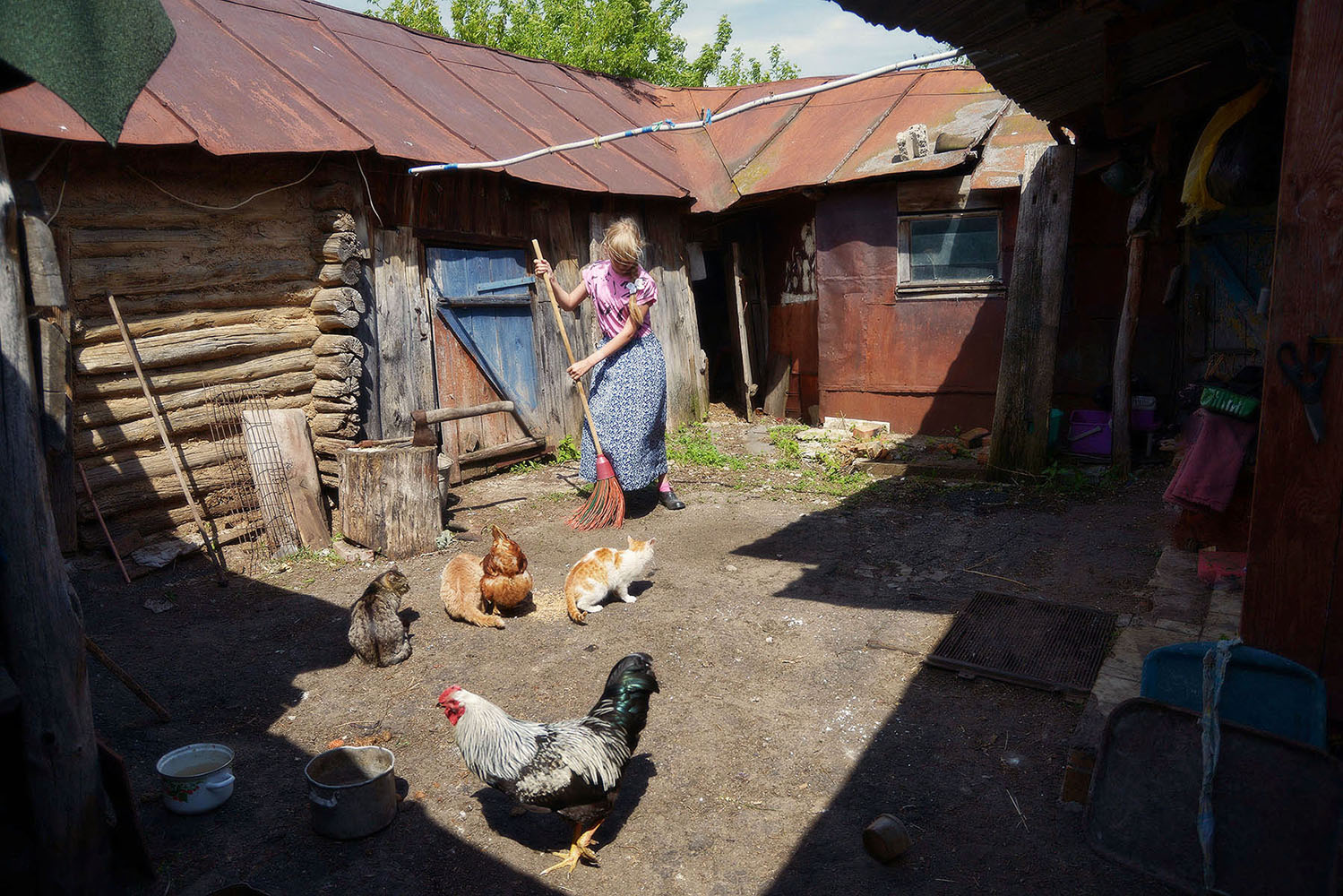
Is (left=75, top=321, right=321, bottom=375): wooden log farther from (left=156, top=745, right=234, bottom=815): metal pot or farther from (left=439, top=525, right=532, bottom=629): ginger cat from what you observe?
(left=156, top=745, right=234, bottom=815): metal pot

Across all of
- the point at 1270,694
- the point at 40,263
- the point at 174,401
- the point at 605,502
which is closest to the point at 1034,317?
the point at 605,502

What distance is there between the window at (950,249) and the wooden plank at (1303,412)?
7.20 meters

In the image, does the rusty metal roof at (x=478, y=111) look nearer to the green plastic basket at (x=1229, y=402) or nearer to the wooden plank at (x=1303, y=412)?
the green plastic basket at (x=1229, y=402)

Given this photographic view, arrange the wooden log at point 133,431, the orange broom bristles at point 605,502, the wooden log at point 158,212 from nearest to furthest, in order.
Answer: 1. the wooden log at point 158,212
2. the wooden log at point 133,431
3. the orange broom bristles at point 605,502

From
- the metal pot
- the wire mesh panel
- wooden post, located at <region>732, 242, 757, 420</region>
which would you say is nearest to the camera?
the metal pot

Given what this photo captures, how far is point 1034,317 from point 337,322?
6200mm

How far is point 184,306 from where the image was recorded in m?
6.43

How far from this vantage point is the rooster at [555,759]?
3.07m

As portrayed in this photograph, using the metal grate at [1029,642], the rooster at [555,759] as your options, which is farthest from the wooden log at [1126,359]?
the rooster at [555,759]

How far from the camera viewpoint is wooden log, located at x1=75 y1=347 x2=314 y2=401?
19.5 ft

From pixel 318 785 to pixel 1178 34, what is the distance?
6.28 metres

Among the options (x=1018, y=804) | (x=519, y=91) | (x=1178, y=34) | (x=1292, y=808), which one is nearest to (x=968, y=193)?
(x=1178, y=34)

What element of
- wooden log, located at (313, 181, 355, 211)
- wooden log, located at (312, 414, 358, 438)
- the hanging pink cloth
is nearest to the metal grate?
the hanging pink cloth

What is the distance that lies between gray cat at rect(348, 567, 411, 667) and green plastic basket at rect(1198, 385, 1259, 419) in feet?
15.9
